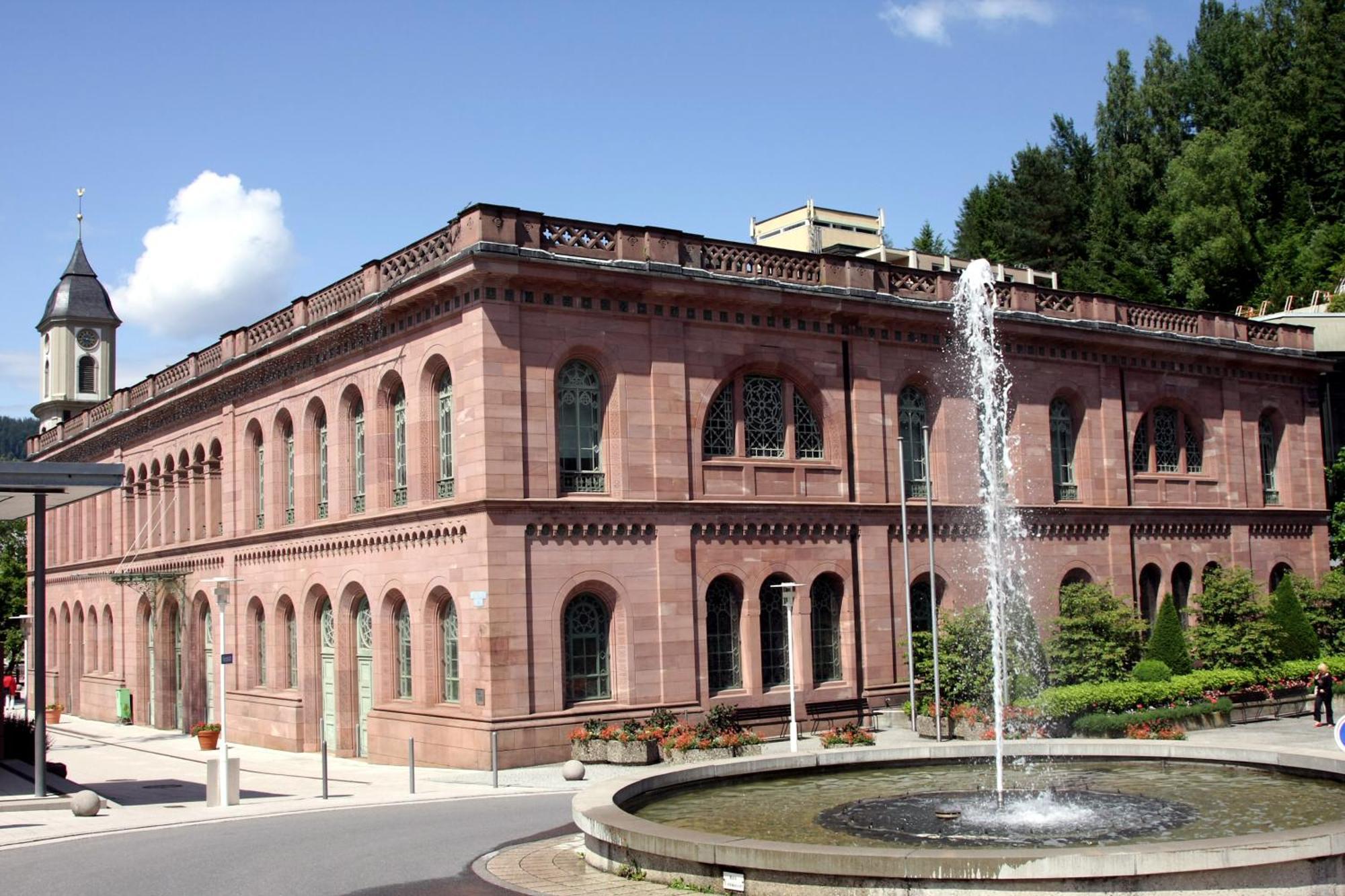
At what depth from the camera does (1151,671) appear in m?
31.6

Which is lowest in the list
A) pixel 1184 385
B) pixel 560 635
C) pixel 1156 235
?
pixel 560 635

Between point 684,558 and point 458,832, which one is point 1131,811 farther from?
point 684,558

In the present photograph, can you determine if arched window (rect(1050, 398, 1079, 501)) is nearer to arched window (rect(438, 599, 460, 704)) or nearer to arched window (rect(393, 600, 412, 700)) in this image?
arched window (rect(438, 599, 460, 704))

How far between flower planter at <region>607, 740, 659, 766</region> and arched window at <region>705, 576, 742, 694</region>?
3.84m

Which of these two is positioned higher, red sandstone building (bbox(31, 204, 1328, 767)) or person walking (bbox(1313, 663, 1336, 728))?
red sandstone building (bbox(31, 204, 1328, 767))

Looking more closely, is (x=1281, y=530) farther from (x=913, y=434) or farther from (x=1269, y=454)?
(x=913, y=434)

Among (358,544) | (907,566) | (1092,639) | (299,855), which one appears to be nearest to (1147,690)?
(1092,639)

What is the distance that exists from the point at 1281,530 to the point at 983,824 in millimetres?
32382

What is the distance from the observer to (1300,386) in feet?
148

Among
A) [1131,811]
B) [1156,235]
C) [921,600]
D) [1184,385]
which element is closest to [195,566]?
[921,600]

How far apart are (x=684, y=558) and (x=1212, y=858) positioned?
18814mm

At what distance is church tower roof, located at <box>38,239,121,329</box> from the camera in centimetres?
7231

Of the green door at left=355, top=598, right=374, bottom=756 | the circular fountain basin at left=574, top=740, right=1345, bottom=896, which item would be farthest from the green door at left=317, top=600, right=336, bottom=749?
the circular fountain basin at left=574, top=740, right=1345, bottom=896

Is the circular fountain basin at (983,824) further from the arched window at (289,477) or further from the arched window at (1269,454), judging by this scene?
the arched window at (1269,454)
